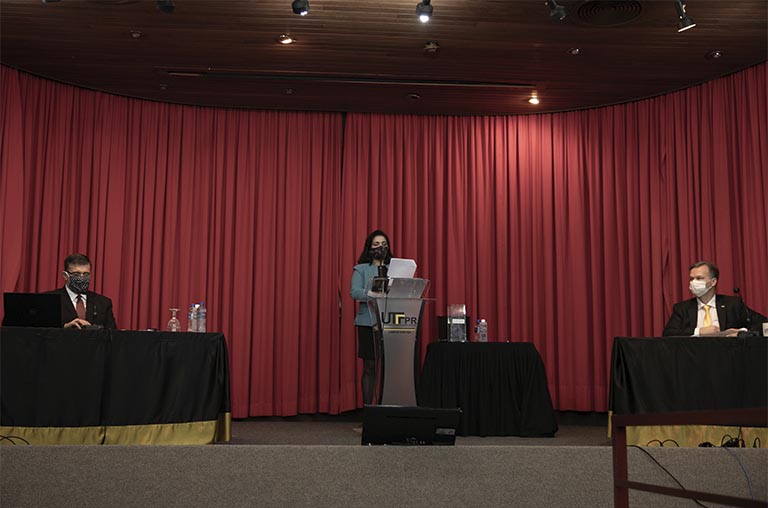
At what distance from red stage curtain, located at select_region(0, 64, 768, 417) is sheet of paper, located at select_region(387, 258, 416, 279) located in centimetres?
235

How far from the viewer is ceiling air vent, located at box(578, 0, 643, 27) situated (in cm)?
495

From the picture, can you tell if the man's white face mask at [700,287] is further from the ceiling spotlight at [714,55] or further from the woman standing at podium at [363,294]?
the woman standing at podium at [363,294]

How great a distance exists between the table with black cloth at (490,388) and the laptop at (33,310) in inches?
97.3

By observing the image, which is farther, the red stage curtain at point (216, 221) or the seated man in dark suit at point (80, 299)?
the red stage curtain at point (216, 221)

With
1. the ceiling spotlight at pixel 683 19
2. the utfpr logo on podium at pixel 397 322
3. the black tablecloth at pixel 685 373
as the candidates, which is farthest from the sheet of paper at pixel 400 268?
the ceiling spotlight at pixel 683 19

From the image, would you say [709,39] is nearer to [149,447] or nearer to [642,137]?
[642,137]

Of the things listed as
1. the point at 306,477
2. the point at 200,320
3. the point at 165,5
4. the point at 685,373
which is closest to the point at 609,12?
the point at 685,373

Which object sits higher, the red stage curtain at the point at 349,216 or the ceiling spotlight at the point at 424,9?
the ceiling spotlight at the point at 424,9

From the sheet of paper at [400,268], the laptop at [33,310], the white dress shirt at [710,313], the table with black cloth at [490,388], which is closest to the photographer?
the laptop at [33,310]

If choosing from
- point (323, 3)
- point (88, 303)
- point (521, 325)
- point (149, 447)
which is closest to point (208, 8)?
point (323, 3)

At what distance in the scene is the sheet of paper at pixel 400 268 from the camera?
15.1 ft

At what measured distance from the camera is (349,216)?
7066 mm

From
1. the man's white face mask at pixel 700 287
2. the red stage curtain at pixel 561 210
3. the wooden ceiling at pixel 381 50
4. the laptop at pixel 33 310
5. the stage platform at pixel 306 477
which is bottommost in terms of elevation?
the stage platform at pixel 306 477

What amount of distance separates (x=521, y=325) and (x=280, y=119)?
285cm
